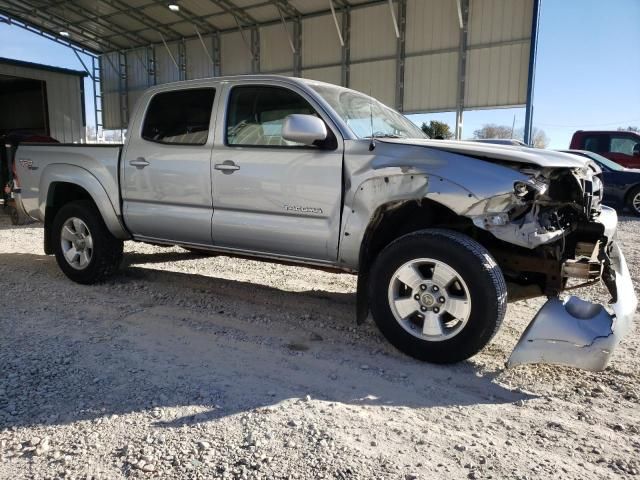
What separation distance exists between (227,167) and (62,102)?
540 inches

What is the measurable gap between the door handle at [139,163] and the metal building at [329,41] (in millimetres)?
13124

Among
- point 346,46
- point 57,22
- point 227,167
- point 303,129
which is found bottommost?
point 227,167

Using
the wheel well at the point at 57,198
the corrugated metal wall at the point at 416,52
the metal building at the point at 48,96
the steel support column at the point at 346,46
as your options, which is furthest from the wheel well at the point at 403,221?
the steel support column at the point at 346,46

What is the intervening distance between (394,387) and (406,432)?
0.50 m

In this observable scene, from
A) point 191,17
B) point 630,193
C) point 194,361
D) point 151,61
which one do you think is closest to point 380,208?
point 194,361

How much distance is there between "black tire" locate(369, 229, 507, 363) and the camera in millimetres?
3033

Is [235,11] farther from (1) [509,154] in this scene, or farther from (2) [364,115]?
(1) [509,154]

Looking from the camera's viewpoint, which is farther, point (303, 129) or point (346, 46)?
point (346, 46)

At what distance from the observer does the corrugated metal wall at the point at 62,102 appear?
14703 millimetres

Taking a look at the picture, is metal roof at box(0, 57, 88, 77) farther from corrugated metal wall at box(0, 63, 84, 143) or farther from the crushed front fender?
the crushed front fender

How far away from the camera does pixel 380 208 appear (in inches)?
137

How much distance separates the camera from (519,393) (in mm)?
2924

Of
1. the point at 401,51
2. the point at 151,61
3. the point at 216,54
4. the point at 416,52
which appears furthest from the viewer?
the point at 151,61

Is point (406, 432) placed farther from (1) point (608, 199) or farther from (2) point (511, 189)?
(1) point (608, 199)
